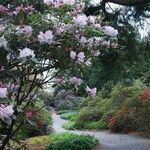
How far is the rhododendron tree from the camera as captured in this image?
4.38m

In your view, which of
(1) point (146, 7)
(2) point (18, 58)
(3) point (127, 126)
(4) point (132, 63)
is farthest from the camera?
(3) point (127, 126)

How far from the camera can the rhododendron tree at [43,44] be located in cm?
438

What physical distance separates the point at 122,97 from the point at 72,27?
13408 mm

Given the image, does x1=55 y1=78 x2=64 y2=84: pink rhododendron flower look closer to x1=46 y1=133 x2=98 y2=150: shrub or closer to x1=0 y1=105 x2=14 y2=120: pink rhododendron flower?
x1=0 y1=105 x2=14 y2=120: pink rhododendron flower

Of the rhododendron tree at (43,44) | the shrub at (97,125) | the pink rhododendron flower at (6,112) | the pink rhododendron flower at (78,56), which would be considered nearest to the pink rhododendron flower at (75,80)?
the rhododendron tree at (43,44)

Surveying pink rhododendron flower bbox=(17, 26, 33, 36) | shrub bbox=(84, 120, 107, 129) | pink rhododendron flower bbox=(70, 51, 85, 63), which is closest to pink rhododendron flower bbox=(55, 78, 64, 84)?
pink rhododendron flower bbox=(70, 51, 85, 63)

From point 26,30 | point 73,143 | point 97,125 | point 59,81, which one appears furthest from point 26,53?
point 97,125

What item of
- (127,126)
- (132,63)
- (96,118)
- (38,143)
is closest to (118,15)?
(132,63)

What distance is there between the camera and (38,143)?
42.0 ft

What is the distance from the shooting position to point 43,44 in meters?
4.56

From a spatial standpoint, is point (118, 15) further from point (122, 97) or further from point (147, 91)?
point (122, 97)

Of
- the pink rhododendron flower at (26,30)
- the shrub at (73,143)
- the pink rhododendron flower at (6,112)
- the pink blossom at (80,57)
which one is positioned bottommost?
the pink rhododendron flower at (6,112)

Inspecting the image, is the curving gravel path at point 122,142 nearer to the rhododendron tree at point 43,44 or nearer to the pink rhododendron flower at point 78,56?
the rhododendron tree at point 43,44

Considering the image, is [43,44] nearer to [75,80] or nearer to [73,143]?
[75,80]
